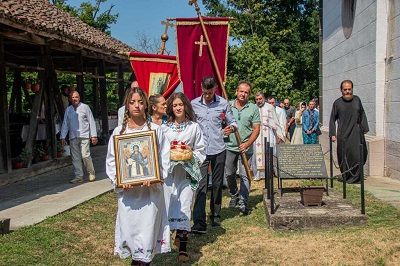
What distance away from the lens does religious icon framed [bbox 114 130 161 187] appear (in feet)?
14.7

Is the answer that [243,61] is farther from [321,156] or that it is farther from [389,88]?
[321,156]

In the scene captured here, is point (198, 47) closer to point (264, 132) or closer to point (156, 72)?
point (156, 72)

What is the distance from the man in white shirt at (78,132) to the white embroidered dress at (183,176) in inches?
200

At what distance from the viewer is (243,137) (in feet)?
24.6

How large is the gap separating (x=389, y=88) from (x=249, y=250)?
20.2ft

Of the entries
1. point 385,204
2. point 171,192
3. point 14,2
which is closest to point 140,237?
point 171,192

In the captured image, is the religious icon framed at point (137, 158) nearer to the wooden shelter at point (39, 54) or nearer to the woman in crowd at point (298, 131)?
the wooden shelter at point (39, 54)

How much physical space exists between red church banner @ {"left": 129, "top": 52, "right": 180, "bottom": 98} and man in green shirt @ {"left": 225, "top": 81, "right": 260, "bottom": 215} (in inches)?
68.3

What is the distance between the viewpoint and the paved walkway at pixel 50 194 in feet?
24.3

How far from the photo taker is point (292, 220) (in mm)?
6379

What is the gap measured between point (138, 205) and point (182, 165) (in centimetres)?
106

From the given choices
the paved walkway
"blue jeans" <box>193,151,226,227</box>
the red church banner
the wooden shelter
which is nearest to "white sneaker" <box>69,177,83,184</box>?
the paved walkway

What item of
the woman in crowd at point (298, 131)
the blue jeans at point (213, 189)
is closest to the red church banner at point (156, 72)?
the blue jeans at point (213, 189)

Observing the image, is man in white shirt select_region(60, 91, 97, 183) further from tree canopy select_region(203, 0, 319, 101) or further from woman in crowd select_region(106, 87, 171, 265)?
tree canopy select_region(203, 0, 319, 101)
